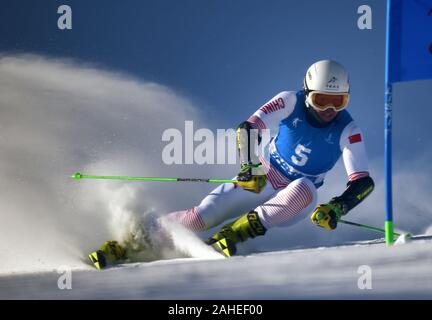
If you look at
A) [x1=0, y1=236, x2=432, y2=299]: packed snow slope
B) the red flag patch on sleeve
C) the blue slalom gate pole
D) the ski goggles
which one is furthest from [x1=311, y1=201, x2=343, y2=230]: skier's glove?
the ski goggles

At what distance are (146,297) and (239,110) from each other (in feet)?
13.5

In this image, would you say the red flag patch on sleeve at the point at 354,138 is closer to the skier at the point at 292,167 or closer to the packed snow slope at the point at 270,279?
the skier at the point at 292,167

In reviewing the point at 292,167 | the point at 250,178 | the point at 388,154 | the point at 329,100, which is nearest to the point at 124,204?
the point at 250,178

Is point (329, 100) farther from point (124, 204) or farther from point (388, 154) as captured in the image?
point (124, 204)

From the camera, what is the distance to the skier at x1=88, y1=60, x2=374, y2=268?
4945 mm

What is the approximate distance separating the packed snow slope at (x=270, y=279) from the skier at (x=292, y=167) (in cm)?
47

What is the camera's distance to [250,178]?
502 centimetres

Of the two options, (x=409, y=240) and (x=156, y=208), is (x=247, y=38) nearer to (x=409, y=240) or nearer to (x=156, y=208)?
(x=156, y=208)

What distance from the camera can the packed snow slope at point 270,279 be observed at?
11.8 feet

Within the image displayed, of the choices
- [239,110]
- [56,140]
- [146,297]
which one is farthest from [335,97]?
[56,140]

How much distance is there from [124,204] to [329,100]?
176cm

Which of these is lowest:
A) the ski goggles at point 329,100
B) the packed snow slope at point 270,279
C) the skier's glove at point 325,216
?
the packed snow slope at point 270,279

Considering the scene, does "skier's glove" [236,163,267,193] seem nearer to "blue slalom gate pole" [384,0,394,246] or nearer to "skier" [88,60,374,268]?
"skier" [88,60,374,268]

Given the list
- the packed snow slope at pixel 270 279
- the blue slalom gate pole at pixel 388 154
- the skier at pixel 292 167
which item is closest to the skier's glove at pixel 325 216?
the skier at pixel 292 167
